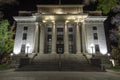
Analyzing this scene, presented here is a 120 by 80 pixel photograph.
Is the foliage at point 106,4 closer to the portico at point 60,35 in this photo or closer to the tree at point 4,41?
the portico at point 60,35

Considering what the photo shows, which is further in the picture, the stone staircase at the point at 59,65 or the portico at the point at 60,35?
the portico at the point at 60,35

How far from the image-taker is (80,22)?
3941cm

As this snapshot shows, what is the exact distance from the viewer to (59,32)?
42219 mm

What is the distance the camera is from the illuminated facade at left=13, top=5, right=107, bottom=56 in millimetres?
38125

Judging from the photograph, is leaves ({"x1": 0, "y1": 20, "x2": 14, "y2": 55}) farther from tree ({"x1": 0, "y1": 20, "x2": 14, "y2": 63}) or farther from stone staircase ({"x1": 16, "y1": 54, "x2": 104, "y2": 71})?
stone staircase ({"x1": 16, "y1": 54, "x2": 104, "y2": 71})

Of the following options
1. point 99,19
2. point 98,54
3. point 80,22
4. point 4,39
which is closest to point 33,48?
point 4,39

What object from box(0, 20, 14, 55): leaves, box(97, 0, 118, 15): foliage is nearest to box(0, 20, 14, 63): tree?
box(0, 20, 14, 55): leaves

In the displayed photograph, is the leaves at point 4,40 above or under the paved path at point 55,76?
above

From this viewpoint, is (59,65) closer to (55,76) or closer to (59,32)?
(55,76)

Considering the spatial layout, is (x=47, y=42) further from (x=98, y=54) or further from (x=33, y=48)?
(x=98, y=54)

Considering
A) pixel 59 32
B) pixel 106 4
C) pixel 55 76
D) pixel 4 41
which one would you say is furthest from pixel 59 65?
pixel 4 41

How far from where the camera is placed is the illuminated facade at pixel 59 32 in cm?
3812

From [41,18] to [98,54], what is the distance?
16.9 m

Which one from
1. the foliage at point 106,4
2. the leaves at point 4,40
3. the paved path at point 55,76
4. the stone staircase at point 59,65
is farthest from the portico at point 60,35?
the foliage at point 106,4
